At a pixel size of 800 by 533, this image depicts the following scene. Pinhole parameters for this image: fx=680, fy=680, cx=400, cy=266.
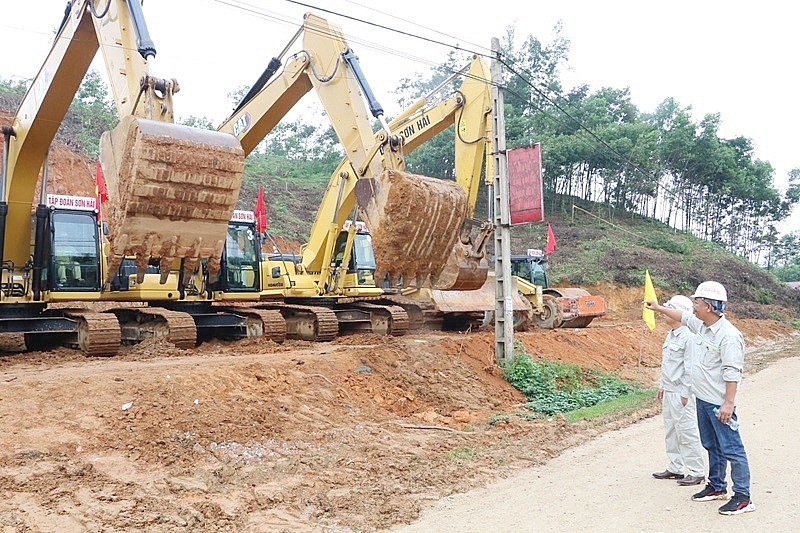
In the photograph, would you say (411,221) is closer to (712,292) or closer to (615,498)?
(712,292)

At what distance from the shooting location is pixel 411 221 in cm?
924

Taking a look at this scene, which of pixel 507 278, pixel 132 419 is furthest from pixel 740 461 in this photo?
pixel 507 278

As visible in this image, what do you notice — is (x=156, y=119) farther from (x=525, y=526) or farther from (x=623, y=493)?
(x=623, y=493)

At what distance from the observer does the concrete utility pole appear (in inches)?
479

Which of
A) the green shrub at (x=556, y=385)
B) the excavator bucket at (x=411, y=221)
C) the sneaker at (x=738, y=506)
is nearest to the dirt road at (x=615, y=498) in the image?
the sneaker at (x=738, y=506)

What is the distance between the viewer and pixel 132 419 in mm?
7059

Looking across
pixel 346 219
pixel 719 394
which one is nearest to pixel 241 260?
pixel 346 219

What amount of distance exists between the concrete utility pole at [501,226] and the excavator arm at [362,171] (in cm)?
212

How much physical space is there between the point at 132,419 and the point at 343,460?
2.25 m

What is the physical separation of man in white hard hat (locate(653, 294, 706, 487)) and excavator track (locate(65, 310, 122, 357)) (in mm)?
7753

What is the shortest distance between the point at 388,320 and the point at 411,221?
520 cm

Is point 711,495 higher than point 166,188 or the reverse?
the reverse

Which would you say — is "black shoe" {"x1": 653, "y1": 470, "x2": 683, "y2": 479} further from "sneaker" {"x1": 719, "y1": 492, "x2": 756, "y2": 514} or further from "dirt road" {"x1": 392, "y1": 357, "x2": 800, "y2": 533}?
"sneaker" {"x1": 719, "y1": 492, "x2": 756, "y2": 514}

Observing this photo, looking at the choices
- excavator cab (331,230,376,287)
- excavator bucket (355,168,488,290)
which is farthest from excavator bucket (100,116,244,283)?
excavator cab (331,230,376,287)
